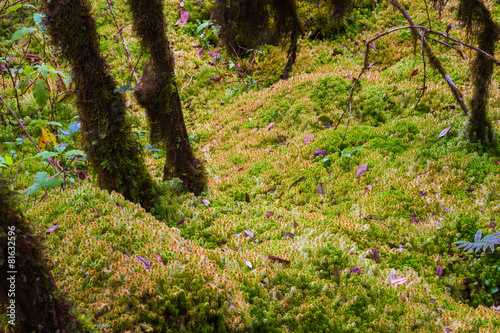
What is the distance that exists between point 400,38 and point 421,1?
2238 mm

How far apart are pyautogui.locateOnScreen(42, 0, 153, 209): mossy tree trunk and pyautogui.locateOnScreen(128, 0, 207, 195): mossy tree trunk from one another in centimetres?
79

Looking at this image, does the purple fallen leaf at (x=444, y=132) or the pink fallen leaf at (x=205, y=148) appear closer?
the purple fallen leaf at (x=444, y=132)

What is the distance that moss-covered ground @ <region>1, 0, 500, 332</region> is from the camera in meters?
3.23

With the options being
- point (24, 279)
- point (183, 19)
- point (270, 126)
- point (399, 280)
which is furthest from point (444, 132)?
point (183, 19)

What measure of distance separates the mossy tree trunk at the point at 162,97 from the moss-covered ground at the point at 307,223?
471 millimetres

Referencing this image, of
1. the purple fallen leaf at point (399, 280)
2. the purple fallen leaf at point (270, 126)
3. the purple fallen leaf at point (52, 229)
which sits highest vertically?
the purple fallen leaf at point (270, 126)

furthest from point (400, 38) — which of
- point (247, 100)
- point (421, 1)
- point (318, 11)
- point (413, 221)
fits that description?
point (413, 221)

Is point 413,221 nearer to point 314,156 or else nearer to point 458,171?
point 458,171

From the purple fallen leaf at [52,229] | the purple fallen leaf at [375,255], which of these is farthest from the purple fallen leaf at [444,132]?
the purple fallen leaf at [52,229]

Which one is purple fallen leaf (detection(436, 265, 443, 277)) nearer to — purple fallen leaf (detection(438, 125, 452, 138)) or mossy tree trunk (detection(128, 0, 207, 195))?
purple fallen leaf (detection(438, 125, 452, 138))

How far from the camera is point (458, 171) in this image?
583 centimetres

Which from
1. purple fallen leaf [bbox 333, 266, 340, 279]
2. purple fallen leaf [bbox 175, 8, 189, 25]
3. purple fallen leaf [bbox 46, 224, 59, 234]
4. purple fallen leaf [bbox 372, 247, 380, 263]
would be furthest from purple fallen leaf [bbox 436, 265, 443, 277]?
purple fallen leaf [bbox 175, 8, 189, 25]

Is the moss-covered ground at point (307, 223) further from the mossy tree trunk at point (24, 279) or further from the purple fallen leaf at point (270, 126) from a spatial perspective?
the mossy tree trunk at point (24, 279)

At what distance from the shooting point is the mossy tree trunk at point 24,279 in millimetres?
1759
